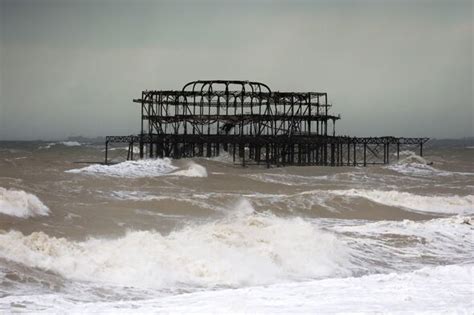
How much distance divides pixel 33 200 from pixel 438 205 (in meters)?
14.6

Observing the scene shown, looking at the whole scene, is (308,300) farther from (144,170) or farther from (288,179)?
(144,170)

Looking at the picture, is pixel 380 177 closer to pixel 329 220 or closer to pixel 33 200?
pixel 329 220

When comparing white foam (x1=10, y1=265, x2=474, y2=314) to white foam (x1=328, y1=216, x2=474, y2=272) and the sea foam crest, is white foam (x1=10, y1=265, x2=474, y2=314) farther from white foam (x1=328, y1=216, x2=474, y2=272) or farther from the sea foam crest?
white foam (x1=328, y1=216, x2=474, y2=272)

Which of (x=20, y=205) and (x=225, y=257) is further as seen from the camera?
(x=20, y=205)

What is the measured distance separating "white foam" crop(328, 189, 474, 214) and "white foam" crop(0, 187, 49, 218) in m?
12.3

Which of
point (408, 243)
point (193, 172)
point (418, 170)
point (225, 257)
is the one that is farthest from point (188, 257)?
point (418, 170)

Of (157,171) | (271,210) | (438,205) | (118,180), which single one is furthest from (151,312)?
(157,171)

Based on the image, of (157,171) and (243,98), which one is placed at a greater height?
(243,98)

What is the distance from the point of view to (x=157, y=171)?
143ft

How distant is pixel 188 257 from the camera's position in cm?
1259

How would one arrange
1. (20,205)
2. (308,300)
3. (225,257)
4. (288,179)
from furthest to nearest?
(288,179) < (20,205) < (225,257) < (308,300)

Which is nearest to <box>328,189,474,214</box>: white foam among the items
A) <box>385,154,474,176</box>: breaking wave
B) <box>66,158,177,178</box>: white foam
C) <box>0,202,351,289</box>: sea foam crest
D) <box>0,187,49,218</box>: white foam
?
<box>0,202,351,289</box>: sea foam crest

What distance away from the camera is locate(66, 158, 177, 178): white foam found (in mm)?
40678

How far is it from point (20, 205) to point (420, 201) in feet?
48.8
